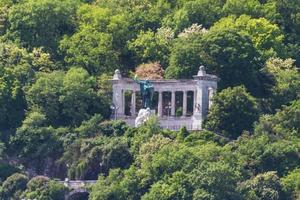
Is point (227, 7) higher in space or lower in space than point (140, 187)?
higher

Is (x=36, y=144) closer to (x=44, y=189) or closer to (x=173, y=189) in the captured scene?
(x=44, y=189)

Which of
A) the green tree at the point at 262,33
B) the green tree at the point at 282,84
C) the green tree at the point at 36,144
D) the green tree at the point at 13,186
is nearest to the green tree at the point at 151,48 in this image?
the green tree at the point at 262,33

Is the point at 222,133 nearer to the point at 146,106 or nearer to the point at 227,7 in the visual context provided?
the point at 146,106

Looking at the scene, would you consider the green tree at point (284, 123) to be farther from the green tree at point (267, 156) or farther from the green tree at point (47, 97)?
the green tree at point (47, 97)

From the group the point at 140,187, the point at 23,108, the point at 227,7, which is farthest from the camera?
the point at 227,7

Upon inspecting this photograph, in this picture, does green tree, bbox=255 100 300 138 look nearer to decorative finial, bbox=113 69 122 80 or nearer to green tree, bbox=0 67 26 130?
decorative finial, bbox=113 69 122 80

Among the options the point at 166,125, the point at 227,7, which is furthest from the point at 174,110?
the point at 227,7
